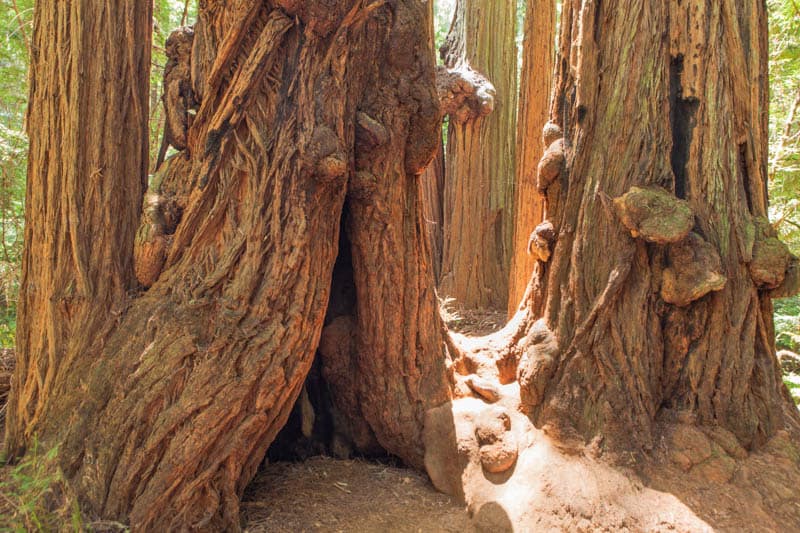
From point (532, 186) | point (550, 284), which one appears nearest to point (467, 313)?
point (532, 186)

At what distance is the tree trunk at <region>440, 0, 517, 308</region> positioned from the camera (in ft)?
23.3

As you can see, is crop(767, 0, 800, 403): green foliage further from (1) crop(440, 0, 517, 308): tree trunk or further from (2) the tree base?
(2) the tree base

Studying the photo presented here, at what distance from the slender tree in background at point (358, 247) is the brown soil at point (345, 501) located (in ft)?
0.52

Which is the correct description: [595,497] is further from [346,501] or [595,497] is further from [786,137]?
[786,137]

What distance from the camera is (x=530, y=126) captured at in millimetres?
5418

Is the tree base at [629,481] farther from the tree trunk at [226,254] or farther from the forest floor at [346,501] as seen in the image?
the tree trunk at [226,254]

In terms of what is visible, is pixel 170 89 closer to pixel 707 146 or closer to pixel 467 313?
pixel 707 146

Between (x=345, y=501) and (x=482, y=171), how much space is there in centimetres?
510

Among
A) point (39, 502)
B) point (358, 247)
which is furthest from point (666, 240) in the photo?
point (39, 502)

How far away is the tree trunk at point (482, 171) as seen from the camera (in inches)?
280

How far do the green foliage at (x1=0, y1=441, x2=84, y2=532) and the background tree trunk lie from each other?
2.39 m

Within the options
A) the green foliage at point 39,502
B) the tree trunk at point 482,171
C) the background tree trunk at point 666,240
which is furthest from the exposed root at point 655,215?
the tree trunk at point 482,171

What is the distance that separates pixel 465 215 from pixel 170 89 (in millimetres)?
4534

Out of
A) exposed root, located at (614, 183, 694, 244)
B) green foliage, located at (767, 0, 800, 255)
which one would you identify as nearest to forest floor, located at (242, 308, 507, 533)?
exposed root, located at (614, 183, 694, 244)
